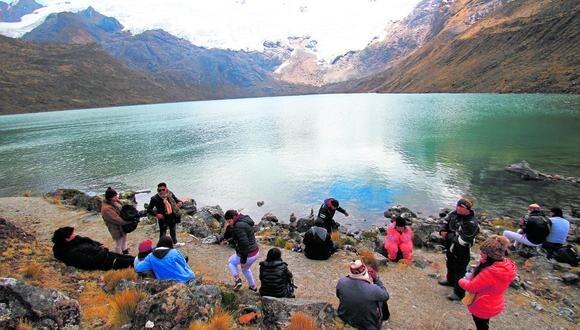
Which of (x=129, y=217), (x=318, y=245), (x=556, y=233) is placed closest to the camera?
(x=129, y=217)

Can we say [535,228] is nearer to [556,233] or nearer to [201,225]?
[556,233]

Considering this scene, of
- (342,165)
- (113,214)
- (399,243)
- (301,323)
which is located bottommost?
(342,165)

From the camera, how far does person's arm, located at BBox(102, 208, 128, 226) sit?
1285 cm

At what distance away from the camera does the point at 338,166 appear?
4116cm

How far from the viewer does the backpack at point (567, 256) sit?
13.7 metres

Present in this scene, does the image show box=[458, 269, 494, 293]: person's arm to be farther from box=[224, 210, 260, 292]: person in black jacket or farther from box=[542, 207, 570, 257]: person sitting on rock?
box=[542, 207, 570, 257]: person sitting on rock

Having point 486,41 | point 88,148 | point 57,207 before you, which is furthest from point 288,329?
point 486,41

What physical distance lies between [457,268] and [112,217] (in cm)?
1197

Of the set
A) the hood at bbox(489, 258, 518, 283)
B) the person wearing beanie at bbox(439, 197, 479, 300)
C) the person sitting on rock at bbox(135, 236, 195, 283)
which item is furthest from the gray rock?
the person sitting on rock at bbox(135, 236, 195, 283)

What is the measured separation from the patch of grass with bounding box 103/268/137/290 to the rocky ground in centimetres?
76

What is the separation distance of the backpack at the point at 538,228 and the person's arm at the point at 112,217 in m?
16.0

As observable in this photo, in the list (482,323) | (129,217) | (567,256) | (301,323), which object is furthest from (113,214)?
(567,256)

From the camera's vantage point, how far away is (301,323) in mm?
7883

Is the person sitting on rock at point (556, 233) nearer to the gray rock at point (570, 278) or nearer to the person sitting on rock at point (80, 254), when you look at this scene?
the gray rock at point (570, 278)
